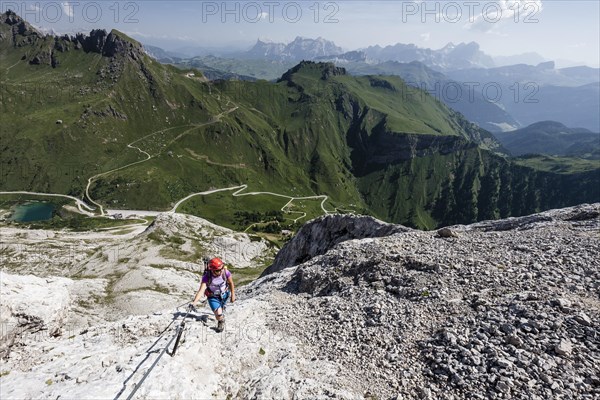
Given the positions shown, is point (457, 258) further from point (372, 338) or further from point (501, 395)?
point (501, 395)

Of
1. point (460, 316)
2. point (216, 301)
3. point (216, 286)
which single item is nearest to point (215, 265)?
point (216, 286)

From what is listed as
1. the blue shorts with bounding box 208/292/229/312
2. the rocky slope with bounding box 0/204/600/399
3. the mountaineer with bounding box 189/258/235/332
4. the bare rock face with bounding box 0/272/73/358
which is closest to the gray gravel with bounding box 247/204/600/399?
the rocky slope with bounding box 0/204/600/399

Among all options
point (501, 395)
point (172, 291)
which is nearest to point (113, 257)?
point (172, 291)

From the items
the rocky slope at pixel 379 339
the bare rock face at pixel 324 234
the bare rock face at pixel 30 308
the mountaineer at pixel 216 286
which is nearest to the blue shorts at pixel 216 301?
the mountaineer at pixel 216 286

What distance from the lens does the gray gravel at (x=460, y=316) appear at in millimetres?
16625

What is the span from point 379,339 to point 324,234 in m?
45.3

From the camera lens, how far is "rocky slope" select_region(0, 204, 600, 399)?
16938 mm

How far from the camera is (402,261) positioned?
30.4 meters

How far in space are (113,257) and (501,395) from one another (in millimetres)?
115511

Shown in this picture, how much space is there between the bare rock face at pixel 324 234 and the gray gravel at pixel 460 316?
2395 centimetres

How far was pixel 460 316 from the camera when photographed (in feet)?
70.0

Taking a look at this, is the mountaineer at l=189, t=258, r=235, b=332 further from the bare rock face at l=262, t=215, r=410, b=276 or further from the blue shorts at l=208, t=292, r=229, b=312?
the bare rock face at l=262, t=215, r=410, b=276

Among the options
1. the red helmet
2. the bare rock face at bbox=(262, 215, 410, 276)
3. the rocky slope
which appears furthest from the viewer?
the bare rock face at bbox=(262, 215, 410, 276)

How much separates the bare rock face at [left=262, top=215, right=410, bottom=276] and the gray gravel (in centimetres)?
2395
